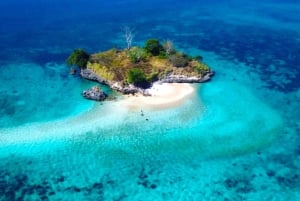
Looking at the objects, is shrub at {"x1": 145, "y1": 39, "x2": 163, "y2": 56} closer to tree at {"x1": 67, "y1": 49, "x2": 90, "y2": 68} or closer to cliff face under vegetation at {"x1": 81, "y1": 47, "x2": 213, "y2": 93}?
cliff face under vegetation at {"x1": 81, "y1": 47, "x2": 213, "y2": 93}

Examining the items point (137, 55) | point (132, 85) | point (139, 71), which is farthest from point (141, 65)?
point (132, 85)

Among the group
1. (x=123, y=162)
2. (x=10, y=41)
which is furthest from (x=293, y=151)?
(x=10, y=41)

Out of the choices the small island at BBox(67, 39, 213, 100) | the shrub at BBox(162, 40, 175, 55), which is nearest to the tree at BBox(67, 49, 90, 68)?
the small island at BBox(67, 39, 213, 100)

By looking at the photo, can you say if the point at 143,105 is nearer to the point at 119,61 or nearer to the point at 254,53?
the point at 119,61

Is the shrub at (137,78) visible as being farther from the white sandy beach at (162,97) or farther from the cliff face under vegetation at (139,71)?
the white sandy beach at (162,97)

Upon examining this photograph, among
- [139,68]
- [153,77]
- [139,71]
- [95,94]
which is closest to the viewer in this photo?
[95,94]

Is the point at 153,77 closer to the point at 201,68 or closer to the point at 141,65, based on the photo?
the point at 141,65
